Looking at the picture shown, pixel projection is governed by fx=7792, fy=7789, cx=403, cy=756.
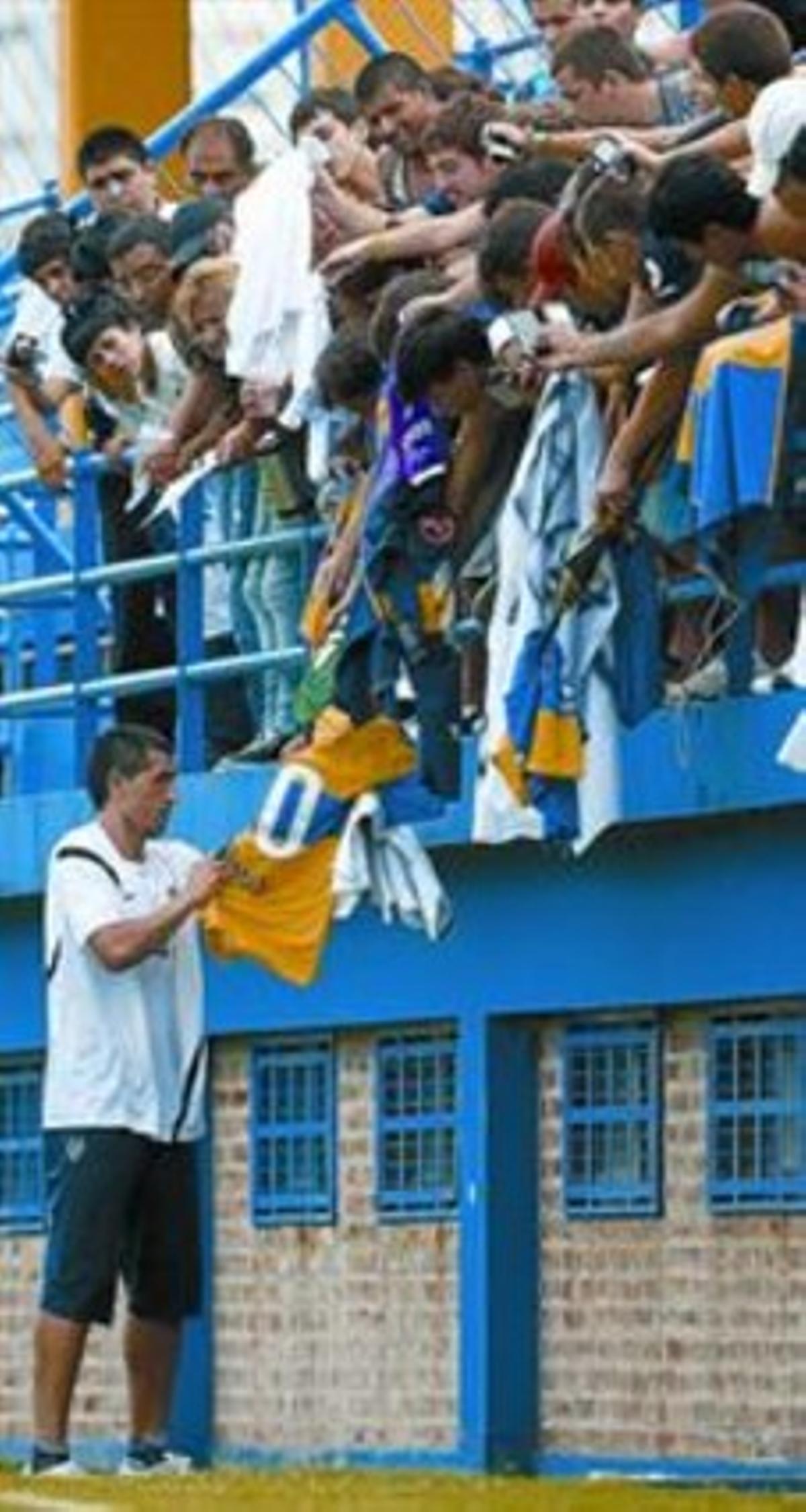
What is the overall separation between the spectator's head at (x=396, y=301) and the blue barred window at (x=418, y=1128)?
249 centimetres

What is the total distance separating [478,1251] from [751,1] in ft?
12.6

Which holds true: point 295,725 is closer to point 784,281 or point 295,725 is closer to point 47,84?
point 784,281

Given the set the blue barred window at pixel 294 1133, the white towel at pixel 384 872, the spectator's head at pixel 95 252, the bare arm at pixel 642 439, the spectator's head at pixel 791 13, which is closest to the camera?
the bare arm at pixel 642 439

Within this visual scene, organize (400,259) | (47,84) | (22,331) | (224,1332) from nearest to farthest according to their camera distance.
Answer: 1. (400,259)
2. (224,1332)
3. (22,331)
4. (47,84)

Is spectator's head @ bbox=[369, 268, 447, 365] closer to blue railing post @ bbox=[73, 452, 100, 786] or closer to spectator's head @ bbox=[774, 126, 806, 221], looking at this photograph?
spectator's head @ bbox=[774, 126, 806, 221]

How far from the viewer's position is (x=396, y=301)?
70.1 ft

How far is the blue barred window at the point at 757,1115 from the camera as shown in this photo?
69.1 ft

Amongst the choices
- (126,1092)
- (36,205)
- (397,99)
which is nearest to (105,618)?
(397,99)

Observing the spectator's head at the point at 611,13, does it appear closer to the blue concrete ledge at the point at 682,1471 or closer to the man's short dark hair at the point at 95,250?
the man's short dark hair at the point at 95,250

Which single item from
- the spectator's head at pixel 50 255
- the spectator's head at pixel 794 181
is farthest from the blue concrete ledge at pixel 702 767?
the spectator's head at pixel 50 255

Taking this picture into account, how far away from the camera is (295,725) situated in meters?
23.0

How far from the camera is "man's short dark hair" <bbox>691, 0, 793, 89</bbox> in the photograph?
1980 cm

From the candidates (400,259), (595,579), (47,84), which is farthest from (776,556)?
(47,84)

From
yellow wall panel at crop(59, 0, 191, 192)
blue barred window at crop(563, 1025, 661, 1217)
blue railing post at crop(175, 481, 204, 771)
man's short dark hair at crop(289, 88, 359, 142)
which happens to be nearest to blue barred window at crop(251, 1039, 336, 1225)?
blue railing post at crop(175, 481, 204, 771)
